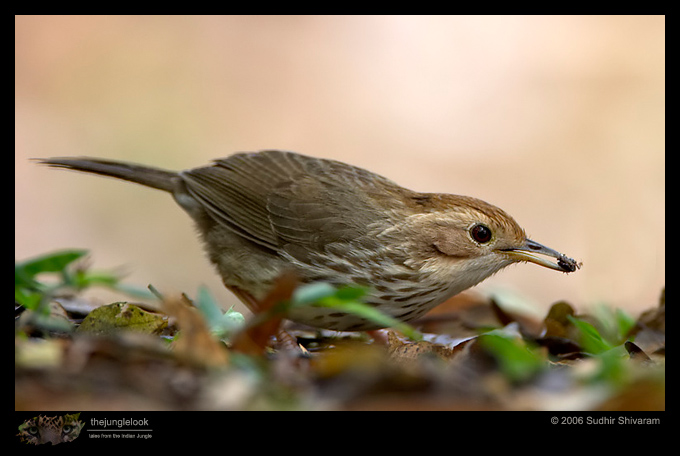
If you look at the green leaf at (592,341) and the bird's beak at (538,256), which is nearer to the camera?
the green leaf at (592,341)

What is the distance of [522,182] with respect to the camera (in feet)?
33.2

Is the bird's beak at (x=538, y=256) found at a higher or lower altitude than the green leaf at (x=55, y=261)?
higher

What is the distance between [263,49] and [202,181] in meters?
6.06

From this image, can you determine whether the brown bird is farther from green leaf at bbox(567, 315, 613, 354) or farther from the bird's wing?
green leaf at bbox(567, 315, 613, 354)

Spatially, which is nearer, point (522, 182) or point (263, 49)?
point (522, 182)

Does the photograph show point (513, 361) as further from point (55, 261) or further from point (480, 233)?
point (480, 233)

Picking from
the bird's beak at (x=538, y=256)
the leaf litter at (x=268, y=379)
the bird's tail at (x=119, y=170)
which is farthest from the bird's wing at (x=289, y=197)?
the leaf litter at (x=268, y=379)

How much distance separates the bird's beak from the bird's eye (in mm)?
127

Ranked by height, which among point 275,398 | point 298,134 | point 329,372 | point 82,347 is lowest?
point 82,347

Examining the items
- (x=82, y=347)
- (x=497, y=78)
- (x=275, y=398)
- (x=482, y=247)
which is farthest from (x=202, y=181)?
(x=497, y=78)

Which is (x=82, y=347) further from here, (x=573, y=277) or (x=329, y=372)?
(x=573, y=277)

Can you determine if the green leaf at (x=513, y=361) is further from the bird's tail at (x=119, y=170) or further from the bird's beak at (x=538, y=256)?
the bird's tail at (x=119, y=170)

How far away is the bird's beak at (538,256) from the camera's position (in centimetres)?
450

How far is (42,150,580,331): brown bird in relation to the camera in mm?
4492
